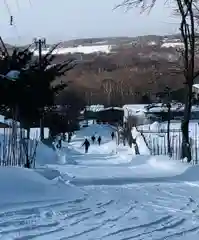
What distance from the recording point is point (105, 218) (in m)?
8.78

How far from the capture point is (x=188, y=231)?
309 inches

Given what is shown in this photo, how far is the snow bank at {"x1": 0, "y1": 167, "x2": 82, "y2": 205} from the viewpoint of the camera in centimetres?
1030

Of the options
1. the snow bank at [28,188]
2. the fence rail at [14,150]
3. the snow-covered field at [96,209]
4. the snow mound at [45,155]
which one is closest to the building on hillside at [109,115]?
the snow mound at [45,155]

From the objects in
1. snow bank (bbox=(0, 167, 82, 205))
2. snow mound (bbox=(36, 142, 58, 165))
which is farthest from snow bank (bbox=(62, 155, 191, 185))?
snow mound (bbox=(36, 142, 58, 165))

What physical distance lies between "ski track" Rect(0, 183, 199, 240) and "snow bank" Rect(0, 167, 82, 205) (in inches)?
12.3

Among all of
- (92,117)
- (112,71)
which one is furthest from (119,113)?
(112,71)

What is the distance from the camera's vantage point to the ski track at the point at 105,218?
755 centimetres

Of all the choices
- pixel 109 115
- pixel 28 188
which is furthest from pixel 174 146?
pixel 109 115

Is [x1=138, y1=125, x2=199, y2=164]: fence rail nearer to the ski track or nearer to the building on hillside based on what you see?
the ski track

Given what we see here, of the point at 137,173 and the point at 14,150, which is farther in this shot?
the point at 137,173

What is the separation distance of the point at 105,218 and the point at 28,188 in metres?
2.49

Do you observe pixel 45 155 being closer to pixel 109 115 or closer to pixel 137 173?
pixel 137 173

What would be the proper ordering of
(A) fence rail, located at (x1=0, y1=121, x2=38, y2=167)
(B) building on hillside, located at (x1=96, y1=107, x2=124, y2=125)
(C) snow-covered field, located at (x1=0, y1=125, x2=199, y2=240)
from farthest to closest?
(B) building on hillside, located at (x1=96, y1=107, x2=124, y2=125) < (A) fence rail, located at (x1=0, y1=121, x2=38, y2=167) < (C) snow-covered field, located at (x1=0, y1=125, x2=199, y2=240)

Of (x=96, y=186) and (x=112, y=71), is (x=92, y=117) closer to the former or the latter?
(x=112, y=71)
